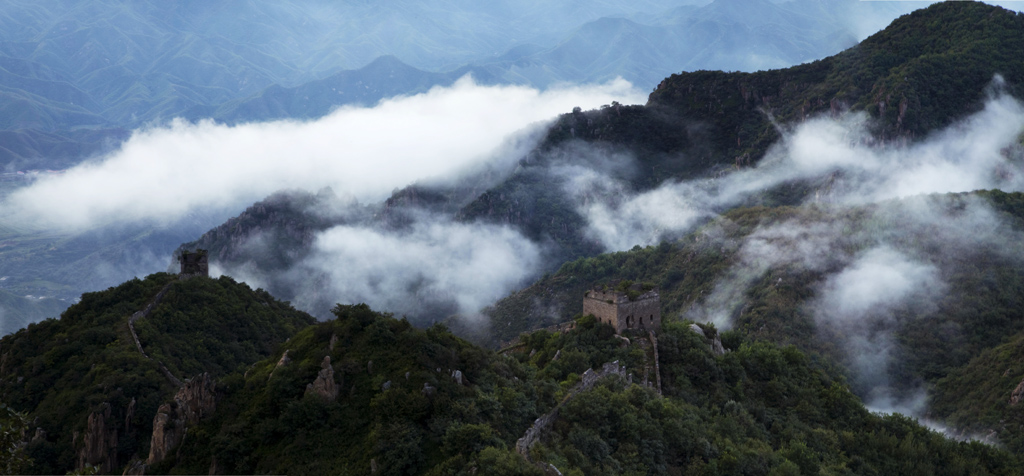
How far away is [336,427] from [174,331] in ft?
142

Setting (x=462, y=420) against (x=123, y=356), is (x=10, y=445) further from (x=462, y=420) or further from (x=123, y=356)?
(x=123, y=356)

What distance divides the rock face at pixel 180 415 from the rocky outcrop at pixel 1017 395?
307 feet

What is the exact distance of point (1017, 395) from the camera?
3819 inches

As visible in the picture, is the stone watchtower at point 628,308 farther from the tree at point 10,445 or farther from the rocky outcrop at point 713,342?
the tree at point 10,445

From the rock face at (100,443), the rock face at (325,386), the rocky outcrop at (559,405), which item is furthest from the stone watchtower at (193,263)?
the rock face at (325,386)

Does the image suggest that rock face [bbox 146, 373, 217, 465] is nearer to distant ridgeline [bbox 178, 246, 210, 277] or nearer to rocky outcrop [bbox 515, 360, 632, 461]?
rocky outcrop [bbox 515, 360, 632, 461]

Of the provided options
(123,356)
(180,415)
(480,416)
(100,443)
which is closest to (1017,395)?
(480,416)

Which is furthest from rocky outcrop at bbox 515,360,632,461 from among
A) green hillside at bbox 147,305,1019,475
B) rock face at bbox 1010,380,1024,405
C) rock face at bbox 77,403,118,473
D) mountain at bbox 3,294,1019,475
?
rock face at bbox 1010,380,1024,405

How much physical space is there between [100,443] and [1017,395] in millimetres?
96723

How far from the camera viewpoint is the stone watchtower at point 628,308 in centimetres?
6075

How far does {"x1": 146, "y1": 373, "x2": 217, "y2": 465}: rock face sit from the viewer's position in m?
38.7

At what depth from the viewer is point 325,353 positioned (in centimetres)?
3991

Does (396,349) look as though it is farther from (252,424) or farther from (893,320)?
(893,320)

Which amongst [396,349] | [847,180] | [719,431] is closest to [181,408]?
[396,349]
